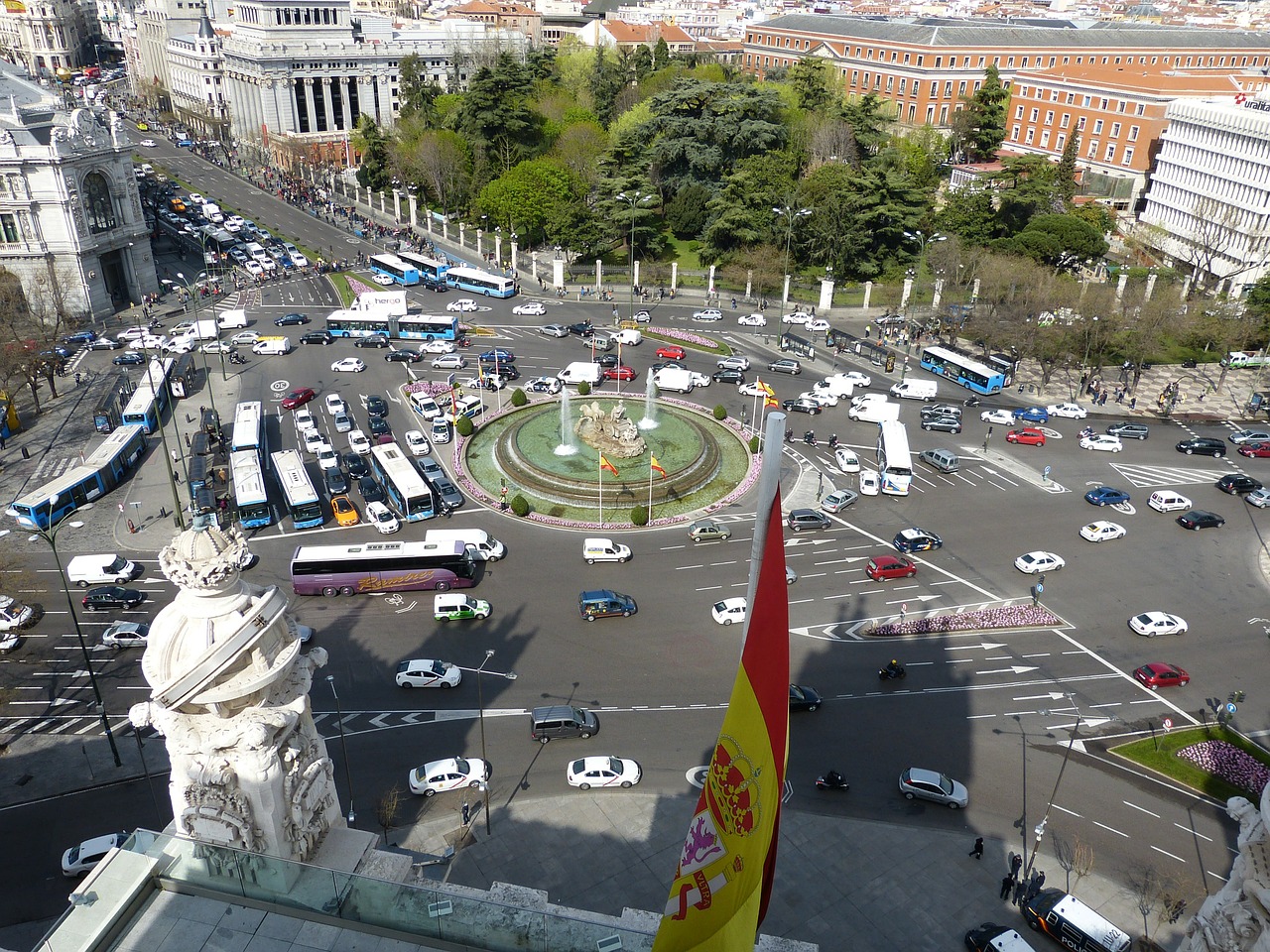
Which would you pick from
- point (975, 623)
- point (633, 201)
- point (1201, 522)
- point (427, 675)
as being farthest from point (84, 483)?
point (1201, 522)

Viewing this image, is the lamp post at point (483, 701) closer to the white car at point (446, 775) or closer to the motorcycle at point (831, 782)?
the white car at point (446, 775)

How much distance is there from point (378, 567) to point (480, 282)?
147 feet

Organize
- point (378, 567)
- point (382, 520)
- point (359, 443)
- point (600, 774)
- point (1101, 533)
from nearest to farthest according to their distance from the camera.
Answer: point (600, 774)
point (378, 567)
point (382, 520)
point (1101, 533)
point (359, 443)

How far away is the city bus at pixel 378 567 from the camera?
37.4 meters

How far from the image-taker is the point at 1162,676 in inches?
1331

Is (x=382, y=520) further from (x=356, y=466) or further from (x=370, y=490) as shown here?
(x=356, y=466)

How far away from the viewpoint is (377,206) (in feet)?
343

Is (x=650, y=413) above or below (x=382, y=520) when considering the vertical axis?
above

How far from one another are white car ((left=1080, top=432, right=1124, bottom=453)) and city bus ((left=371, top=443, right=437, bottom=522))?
3797 centimetres

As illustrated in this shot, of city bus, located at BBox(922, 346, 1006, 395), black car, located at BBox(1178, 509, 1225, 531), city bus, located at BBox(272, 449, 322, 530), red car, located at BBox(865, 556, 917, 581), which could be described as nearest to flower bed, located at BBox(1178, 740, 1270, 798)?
red car, located at BBox(865, 556, 917, 581)

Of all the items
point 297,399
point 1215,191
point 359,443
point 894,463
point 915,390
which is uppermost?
point 1215,191

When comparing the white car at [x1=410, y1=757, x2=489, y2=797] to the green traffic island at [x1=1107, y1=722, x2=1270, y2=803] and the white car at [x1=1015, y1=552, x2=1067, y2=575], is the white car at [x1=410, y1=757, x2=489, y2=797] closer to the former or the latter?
the green traffic island at [x1=1107, y1=722, x2=1270, y2=803]

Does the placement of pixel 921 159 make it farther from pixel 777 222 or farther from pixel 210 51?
pixel 210 51

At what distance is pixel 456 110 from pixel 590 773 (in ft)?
305
